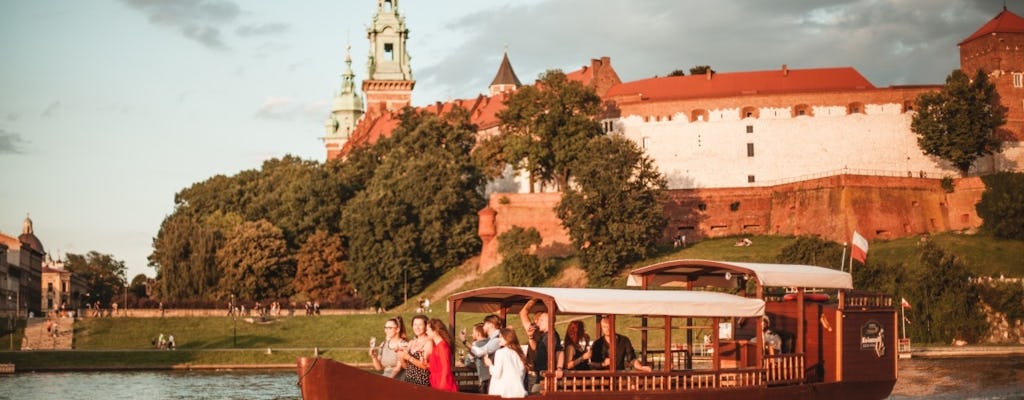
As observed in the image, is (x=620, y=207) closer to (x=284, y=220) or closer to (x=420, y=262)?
(x=420, y=262)

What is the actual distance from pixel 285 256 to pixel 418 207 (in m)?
8.97

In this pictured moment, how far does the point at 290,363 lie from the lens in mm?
56688

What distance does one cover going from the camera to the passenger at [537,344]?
78.1 feet

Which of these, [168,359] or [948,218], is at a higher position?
[948,218]

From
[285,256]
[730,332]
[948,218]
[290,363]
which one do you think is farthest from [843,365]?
[285,256]

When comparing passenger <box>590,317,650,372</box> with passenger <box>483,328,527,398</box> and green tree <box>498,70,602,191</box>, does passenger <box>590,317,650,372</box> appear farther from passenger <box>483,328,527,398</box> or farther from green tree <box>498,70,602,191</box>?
green tree <box>498,70,602,191</box>

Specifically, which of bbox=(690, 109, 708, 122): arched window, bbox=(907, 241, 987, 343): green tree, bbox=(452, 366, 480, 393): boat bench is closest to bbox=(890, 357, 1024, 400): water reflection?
bbox=(907, 241, 987, 343): green tree

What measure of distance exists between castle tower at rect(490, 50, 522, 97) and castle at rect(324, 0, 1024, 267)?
1464 inches

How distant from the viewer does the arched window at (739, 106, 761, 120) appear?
87625 mm

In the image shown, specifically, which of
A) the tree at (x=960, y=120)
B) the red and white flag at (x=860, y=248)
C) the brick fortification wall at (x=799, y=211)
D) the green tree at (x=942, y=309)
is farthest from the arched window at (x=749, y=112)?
the red and white flag at (x=860, y=248)

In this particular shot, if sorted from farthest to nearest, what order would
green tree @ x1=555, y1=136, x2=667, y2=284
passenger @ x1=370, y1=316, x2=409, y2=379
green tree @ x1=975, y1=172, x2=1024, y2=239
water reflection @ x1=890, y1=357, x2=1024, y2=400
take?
green tree @ x1=555, y1=136, x2=667, y2=284 → green tree @ x1=975, y1=172, x2=1024, y2=239 → water reflection @ x1=890, y1=357, x2=1024, y2=400 → passenger @ x1=370, y1=316, x2=409, y2=379

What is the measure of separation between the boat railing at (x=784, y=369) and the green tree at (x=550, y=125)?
177 ft

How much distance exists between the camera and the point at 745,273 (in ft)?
85.6

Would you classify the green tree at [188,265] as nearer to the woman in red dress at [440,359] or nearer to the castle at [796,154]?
the castle at [796,154]
